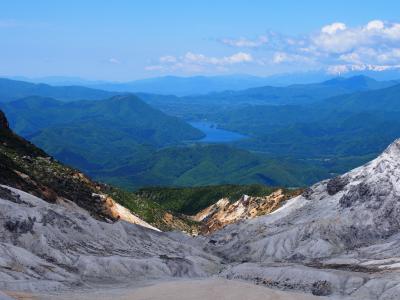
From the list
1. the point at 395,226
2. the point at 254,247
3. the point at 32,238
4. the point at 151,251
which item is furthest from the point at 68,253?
the point at 395,226

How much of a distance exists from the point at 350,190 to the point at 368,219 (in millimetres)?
9918

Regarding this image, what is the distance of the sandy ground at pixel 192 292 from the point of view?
66.1m

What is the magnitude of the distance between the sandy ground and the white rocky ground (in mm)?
918

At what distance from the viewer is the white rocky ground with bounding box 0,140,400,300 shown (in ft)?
246

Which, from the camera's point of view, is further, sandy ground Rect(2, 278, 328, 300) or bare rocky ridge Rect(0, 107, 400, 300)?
bare rocky ridge Rect(0, 107, 400, 300)

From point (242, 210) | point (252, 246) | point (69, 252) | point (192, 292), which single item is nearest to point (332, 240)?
point (252, 246)

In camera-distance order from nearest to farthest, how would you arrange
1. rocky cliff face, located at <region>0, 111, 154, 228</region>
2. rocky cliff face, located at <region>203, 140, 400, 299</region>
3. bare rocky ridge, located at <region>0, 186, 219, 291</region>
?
bare rocky ridge, located at <region>0, 186, 219, 291</region>, rocky cliff face, located at <region>203, 140, 400, 299</region>, rocky cliff face, located at <region>0, 111, 154, 228</region>

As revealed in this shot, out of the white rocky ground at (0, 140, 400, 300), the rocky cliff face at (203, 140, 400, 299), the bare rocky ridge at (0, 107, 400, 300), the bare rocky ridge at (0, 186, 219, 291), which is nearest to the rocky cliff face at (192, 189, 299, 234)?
the bare rocky ridge at (0, 107, 400, 300)

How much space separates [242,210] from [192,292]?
297 feet

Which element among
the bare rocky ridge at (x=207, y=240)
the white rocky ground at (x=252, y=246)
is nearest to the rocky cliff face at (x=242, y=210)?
the bare rocky ridge at (x=207, y=240)

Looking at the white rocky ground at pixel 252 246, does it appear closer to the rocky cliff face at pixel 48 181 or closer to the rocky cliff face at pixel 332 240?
the rocky cliff face at pixel 332 240

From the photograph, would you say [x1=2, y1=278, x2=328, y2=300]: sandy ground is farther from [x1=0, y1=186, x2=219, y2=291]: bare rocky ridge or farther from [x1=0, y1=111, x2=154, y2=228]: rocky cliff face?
[x1=0, y1=111, x2=154, y2=228]: rocky cliff face

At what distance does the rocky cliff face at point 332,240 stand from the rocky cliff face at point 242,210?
13.2m

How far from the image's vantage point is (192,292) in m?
69.4
